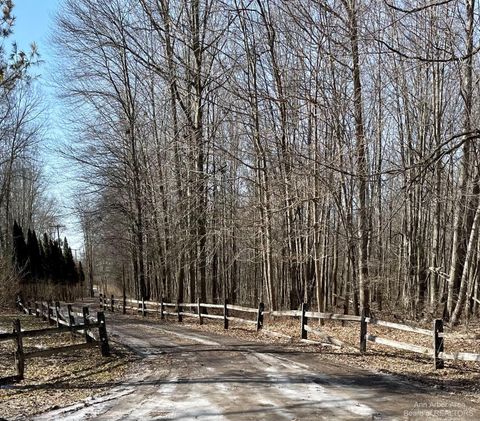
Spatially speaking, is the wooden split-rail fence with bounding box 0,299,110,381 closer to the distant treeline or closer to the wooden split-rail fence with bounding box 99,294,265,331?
the wooden split-rail fence with bounding box 99,294,265,331

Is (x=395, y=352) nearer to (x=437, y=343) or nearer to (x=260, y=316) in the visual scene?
(x=437, y=343)

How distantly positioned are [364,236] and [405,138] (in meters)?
10.1

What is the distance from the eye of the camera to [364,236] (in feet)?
45.8

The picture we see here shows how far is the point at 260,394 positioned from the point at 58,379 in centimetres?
421

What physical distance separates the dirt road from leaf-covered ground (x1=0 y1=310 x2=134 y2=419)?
42cm

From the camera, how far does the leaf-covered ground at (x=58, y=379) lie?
289 inches

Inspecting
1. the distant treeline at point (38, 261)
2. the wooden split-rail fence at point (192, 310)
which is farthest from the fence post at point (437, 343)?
the distant treeline at point (38, 261)

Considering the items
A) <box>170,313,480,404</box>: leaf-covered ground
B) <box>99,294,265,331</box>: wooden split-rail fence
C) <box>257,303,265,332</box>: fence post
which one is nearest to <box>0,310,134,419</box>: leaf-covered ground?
<box>170,313,480,404</box>: leaf-covered ground

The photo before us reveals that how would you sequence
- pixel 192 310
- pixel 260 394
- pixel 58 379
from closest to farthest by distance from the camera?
1. pixel 260 394
2. pixel 58 379
3. pixel 192 310

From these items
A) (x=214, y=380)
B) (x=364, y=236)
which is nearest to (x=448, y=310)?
(x=364, y=236)

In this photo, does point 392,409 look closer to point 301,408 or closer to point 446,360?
point 301,408

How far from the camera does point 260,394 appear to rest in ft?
23.2

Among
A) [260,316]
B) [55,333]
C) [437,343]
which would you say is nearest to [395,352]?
[437,343]

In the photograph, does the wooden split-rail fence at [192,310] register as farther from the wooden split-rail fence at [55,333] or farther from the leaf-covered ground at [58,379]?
the wooden split-rail fence at [55,333]
